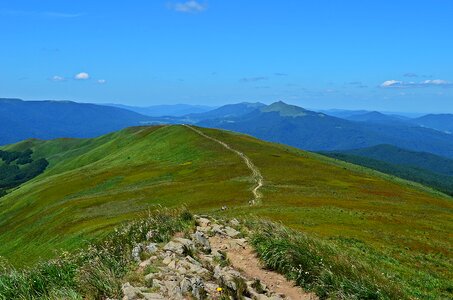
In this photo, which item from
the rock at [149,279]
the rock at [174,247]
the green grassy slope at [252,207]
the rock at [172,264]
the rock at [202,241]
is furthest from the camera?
the green grassy slope at [252,207]

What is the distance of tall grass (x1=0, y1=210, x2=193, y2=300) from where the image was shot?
14.1 meters

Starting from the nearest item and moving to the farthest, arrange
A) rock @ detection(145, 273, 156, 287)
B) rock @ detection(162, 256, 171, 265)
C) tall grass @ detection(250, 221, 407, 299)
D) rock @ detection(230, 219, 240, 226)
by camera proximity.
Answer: rock @ detection(145, 273, 156, 287)
tall grass @ detection(250, 221, 407, 299)
rock @ detection(162, 256, 171, 265)
rock @ detection(230, 219, 240, 226)

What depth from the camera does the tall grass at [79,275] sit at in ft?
46.4

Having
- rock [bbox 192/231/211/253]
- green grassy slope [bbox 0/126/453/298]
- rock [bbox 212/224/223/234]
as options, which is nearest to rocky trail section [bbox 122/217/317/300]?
rock [bbox 192/231/211/253]

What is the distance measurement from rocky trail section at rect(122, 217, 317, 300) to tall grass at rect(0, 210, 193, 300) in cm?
61

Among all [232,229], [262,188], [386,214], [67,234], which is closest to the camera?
[232,229]

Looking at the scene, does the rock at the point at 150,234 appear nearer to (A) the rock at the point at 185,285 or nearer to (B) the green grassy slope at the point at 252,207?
(A) the rock at the point at 185,285

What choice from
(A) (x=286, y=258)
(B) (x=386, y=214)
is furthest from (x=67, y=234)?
(A) (x=286, y=258)

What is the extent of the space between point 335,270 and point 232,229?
874cm

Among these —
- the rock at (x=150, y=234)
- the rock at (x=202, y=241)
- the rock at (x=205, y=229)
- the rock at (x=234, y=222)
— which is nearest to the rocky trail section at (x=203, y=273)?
the rock at (x=202, y=241)

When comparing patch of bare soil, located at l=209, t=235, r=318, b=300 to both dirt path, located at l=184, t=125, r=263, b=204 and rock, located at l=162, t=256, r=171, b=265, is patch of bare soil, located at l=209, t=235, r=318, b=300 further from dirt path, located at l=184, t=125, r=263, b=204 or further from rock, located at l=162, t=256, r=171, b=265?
dirt path, located at l=184, t=125, r=263, b=204

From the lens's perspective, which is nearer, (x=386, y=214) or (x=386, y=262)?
(x=386, y=262)

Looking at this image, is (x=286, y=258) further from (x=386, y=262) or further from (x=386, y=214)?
(x=386, y=214)

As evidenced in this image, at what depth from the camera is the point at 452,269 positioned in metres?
26.5
